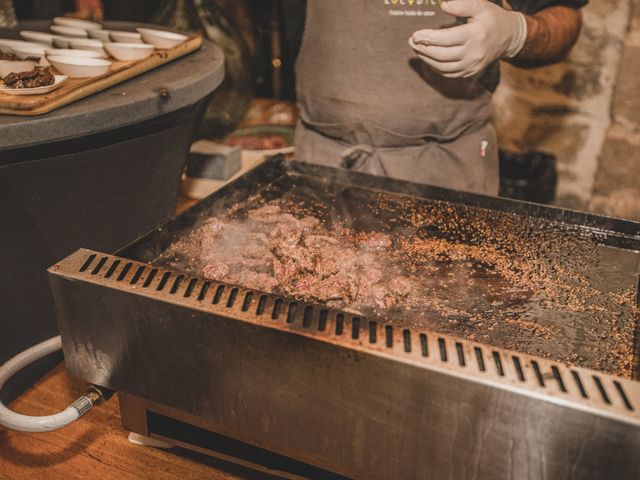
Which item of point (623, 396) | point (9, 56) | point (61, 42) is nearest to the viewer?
point (623, 396)

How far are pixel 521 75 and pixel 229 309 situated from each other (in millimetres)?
3292

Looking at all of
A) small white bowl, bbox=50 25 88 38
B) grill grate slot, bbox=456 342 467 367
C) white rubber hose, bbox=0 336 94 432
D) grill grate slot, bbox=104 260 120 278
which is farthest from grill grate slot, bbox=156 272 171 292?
small white bowl, bbox=50 25 88 38

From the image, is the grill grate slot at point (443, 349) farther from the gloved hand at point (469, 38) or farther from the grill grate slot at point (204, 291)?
the gloved hand at point (469, 38)

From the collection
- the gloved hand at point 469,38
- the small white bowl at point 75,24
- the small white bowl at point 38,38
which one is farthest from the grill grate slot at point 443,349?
the small white bowl at point 75,24

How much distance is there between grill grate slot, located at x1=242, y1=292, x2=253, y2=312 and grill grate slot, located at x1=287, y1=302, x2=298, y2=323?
0.08m

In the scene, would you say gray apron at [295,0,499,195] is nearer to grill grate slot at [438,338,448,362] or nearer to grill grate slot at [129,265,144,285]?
grill grate slot at [129,265,144,285]

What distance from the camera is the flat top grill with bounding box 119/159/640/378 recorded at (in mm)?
1208

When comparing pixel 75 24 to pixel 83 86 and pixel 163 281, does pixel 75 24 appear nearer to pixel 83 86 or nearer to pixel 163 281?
pixel 83 86

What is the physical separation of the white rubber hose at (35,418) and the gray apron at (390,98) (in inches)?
52.6

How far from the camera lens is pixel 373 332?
96 centimetres

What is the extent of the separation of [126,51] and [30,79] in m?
0.42

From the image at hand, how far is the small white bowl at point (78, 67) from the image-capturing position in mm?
1535

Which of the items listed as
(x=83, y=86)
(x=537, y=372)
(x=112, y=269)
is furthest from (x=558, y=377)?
(x=83, y=86)

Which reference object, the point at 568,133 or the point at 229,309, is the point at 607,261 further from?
the point at 568,133
